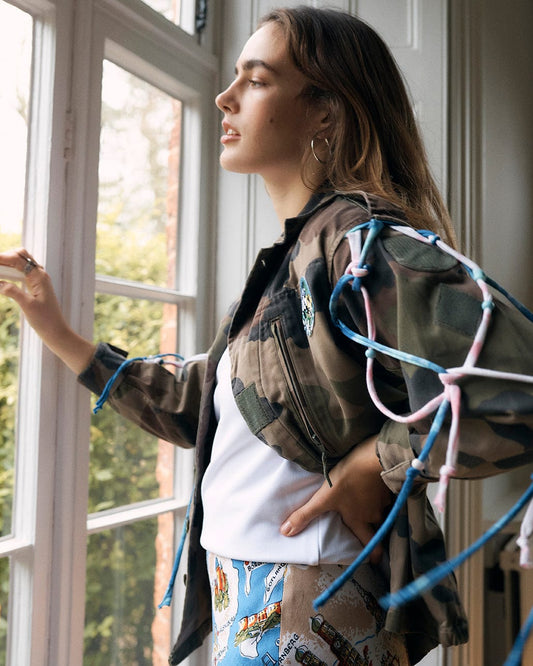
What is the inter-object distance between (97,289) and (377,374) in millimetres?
802

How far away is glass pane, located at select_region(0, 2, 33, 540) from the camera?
1300mm

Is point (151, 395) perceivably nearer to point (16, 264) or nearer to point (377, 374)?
point (16, 264)

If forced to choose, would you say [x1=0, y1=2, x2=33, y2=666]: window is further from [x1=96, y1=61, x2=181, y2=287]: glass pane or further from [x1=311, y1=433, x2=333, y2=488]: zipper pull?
[x1=311, y1=433, x2=333, y2=488]: zipper pull

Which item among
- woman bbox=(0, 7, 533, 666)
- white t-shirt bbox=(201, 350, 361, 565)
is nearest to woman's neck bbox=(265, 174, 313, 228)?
woman bbox=(0, 7, 533, 666)

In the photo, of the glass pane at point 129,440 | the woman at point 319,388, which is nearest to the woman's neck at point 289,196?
the woman at point 319,388

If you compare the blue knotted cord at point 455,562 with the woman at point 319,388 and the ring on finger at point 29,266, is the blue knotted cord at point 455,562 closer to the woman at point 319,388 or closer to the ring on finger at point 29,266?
the woman at point 319,388

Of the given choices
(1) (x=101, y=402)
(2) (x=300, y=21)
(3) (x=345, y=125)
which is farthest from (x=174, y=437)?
(2) (x=300, y=21)

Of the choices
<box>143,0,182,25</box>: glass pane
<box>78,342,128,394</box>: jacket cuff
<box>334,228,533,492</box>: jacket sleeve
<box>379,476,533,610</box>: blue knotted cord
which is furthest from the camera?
<box>143,0,182,25</box>: glass pane

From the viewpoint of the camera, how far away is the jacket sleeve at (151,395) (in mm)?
1346

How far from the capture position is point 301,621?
93 cm

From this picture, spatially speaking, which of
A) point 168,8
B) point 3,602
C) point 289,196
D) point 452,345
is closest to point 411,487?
point 452,345

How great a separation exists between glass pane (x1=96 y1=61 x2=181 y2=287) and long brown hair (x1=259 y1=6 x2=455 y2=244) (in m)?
0.55

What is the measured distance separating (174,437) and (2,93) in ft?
2.34

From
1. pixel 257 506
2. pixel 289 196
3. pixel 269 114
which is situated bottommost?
pixel 257 506
